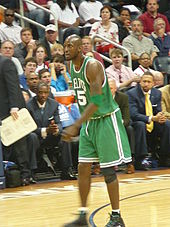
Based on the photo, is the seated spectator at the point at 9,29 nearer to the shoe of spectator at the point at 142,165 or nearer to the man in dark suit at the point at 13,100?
the man in dark suit at the point at 13,100

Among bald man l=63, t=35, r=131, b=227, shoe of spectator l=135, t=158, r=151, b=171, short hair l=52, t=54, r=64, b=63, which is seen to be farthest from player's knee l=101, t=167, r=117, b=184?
short hair l=52, t=54, r=64, b=63

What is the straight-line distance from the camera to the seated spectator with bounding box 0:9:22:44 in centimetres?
1298

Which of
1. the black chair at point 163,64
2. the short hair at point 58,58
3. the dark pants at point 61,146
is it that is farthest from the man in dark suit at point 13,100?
the black chair at point 163,64

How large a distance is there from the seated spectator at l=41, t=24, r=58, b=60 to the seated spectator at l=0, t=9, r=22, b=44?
0.50 meters

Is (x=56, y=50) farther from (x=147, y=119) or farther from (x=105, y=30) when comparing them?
(x=147, y=119)

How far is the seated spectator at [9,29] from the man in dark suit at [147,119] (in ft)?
9.22

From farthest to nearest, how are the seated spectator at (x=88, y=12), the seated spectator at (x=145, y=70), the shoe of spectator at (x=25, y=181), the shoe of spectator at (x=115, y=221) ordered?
the seated spectator at (x=88, y=12), the seated spectator at (x=145, y=70), the shoe of spectator at (x=25, y=181), the shoe of spectator at (x=115, y=221)

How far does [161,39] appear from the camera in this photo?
582 inches

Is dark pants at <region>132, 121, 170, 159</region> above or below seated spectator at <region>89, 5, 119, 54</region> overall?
below

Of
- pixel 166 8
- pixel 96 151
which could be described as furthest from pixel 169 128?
pixel 166 8

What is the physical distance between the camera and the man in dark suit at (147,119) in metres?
11.0

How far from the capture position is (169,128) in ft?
37.0

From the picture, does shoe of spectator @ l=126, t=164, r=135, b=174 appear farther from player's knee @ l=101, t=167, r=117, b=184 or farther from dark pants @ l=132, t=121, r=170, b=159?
player's knee @ l=101, t=167, r=117, b=184

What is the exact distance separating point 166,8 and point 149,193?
950 cm
